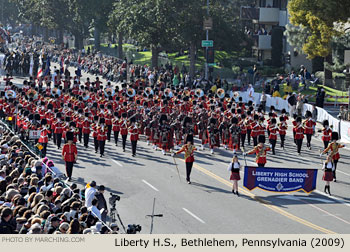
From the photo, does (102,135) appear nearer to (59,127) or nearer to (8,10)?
(59,127)

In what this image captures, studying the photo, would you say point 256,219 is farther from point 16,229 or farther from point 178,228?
point 16,229

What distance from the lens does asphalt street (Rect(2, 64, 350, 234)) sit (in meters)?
21.6

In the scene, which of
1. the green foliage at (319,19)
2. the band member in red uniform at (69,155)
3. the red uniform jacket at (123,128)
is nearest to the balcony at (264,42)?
the green foliage at (319,19)

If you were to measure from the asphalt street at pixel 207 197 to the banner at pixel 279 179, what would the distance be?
35cm

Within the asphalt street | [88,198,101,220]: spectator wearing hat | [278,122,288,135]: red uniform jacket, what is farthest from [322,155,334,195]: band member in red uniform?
[88,198,101,220]: spectator wearing hat

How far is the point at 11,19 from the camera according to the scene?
13650cm

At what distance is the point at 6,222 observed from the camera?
15.7m

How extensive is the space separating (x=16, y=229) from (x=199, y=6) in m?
42.2

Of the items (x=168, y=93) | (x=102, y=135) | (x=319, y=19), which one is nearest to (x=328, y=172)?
(x=102, y=135)

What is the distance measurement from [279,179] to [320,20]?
974 inches

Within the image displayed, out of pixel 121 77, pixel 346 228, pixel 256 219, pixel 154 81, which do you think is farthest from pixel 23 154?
pixel 121 77

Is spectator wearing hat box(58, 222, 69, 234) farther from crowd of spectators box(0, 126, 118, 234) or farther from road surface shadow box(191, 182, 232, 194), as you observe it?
road surface shadow box(191, 182, 232, 194)

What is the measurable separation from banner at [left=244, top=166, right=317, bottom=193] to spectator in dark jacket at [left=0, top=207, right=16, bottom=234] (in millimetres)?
10421

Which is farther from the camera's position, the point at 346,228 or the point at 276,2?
the point at 276,2
